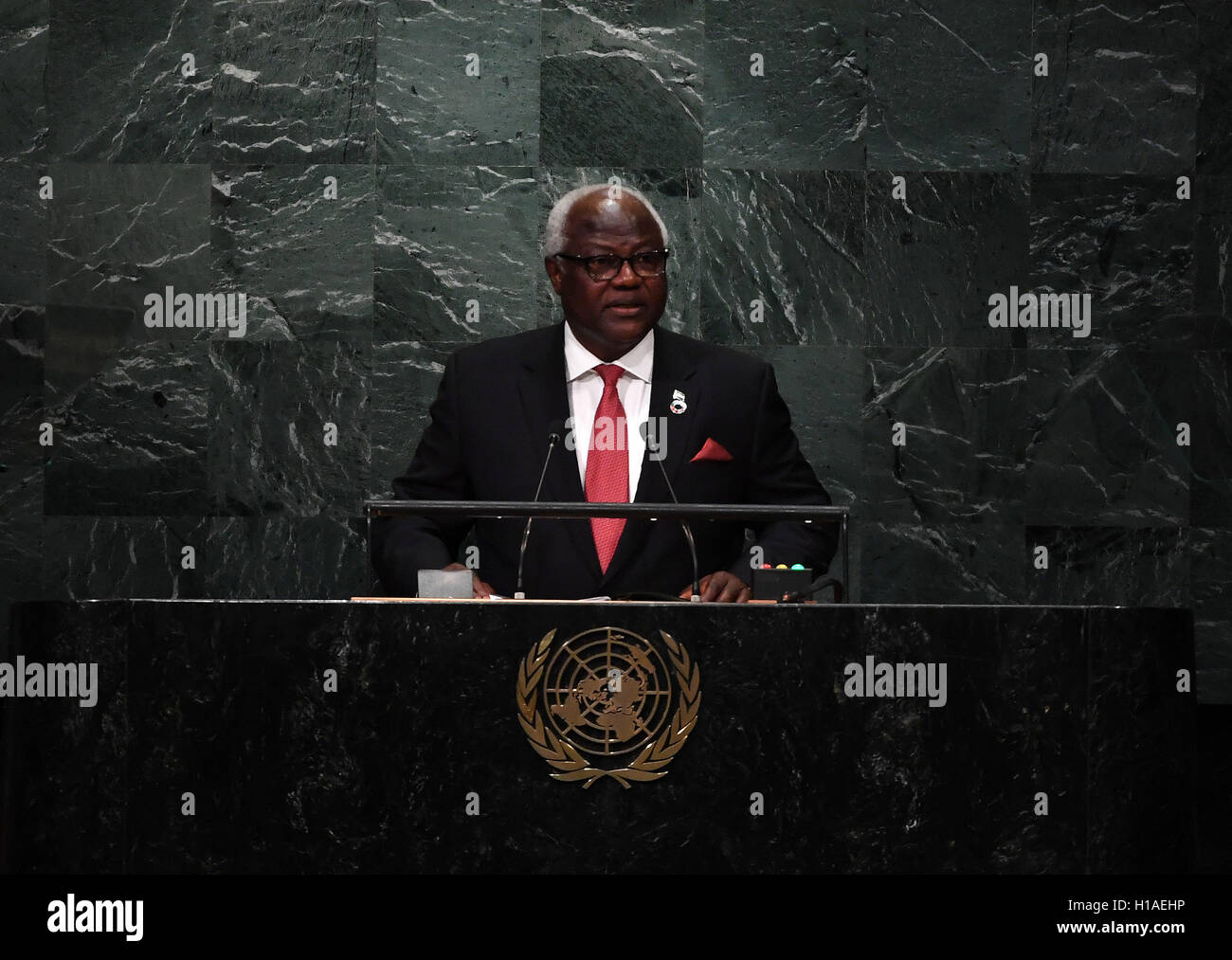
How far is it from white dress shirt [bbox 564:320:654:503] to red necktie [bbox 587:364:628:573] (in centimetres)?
2

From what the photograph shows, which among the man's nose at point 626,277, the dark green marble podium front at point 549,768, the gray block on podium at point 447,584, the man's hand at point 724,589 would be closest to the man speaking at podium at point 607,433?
the man's nose at point 626,277

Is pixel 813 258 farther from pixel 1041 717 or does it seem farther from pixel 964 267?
pixel 1041 717

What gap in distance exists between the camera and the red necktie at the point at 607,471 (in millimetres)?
4465

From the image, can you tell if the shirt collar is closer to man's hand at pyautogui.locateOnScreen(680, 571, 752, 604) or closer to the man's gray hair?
the man's gray hair

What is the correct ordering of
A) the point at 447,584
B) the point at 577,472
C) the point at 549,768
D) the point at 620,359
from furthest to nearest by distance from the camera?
1. the point at 620,359
2. the point at 577,472
3. the point at 447,584
4. the point at 549,768

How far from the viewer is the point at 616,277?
185 inches

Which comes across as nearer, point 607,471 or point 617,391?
point 607,471

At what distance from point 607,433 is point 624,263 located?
0.50 m

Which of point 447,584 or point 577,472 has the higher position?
point 577,472

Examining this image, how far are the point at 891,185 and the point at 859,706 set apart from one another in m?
3.42

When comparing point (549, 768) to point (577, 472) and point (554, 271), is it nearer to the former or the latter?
point (577, 472)

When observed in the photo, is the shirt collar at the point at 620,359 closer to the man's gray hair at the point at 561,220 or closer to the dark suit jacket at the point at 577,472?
Answer: the dark suit jacket at the point at 577,472

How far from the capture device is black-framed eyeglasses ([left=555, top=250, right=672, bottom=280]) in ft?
15.4

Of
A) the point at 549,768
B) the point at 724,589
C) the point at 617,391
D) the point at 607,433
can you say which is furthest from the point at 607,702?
the point at 617,391
